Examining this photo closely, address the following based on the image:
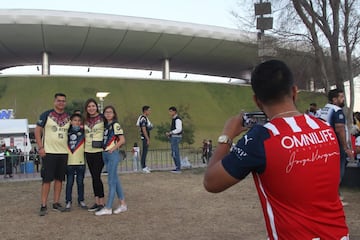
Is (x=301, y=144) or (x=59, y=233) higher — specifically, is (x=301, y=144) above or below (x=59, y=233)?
above

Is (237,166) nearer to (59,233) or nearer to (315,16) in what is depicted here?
(59,233)

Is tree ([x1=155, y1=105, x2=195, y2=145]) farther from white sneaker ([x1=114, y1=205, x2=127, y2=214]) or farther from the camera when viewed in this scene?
the camera

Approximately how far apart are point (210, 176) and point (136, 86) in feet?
116

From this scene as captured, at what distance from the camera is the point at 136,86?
36500 mm

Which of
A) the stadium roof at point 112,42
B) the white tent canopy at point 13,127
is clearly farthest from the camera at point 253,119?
the stadium roof at point 112,42

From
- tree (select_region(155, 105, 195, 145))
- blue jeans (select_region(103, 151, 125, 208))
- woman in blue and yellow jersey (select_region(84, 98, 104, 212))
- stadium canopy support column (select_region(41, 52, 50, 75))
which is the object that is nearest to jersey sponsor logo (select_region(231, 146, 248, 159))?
blue jeans (select_region(103, 151, 125, 208))

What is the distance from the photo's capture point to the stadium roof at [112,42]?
3519 cm

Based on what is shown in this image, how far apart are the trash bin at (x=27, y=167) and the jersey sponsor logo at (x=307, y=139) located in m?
11.8

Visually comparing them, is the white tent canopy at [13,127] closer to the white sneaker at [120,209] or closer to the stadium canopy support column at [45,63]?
the white sneaker at [120,209]

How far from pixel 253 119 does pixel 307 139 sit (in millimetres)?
242

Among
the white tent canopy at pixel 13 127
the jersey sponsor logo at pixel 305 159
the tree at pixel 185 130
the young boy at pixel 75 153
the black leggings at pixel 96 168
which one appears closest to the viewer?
the jersey sponsor logo at pixel 305 159

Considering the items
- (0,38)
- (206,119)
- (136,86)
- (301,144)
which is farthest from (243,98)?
(301,144)

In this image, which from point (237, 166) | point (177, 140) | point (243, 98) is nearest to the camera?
point (237, 166)

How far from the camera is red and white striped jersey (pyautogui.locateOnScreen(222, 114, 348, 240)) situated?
61.1 inches
